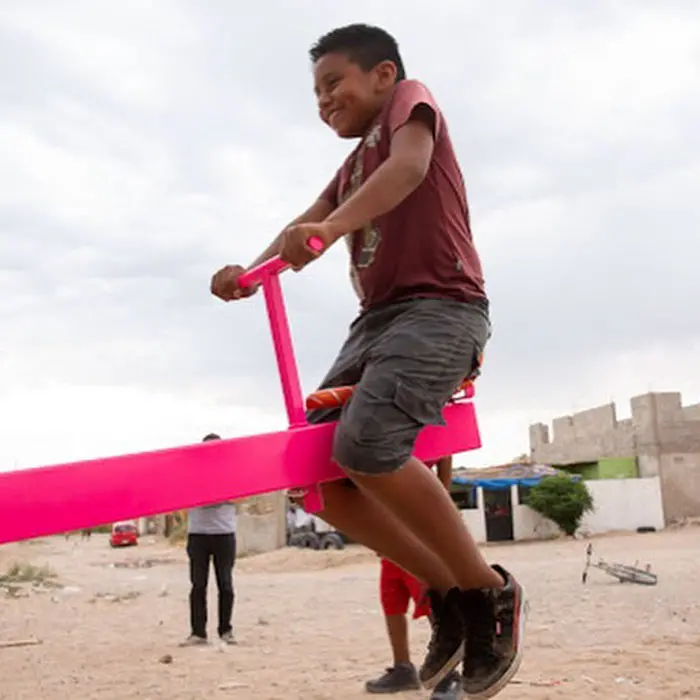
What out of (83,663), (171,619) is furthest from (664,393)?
(83,663)

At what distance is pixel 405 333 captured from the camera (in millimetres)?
2541

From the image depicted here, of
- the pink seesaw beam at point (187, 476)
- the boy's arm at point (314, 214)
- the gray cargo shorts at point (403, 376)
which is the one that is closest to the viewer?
the pink seesaw beam at point (187, 476)

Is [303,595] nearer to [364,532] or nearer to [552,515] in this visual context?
[364,532]

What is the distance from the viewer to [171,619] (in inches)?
412

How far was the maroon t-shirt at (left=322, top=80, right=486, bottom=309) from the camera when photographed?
2686 millimetres

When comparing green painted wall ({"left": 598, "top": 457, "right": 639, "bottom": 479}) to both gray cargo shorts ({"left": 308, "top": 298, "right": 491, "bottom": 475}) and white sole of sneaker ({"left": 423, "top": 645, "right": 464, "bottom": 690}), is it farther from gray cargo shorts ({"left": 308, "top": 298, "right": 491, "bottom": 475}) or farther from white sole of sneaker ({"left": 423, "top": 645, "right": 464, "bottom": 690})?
gray cargo shorts ({"left": 308, "top": 298, "right": 491, "bottom": 475})

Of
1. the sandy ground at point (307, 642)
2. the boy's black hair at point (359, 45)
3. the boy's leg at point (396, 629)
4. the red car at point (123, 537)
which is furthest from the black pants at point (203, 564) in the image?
the red car at point (123, 537)

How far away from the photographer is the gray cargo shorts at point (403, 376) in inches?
94.3

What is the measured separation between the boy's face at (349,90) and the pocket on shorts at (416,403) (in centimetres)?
94

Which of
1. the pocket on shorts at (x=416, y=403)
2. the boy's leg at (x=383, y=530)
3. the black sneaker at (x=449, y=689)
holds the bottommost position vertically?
the black sneaker at (x=449, y=689)

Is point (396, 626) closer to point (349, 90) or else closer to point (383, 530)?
point (383, 530)

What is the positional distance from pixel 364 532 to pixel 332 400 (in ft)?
1.54

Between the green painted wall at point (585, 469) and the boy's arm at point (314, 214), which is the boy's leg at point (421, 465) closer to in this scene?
the boy's arm at point (314, 214)

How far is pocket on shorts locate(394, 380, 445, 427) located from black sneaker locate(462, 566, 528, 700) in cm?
64
